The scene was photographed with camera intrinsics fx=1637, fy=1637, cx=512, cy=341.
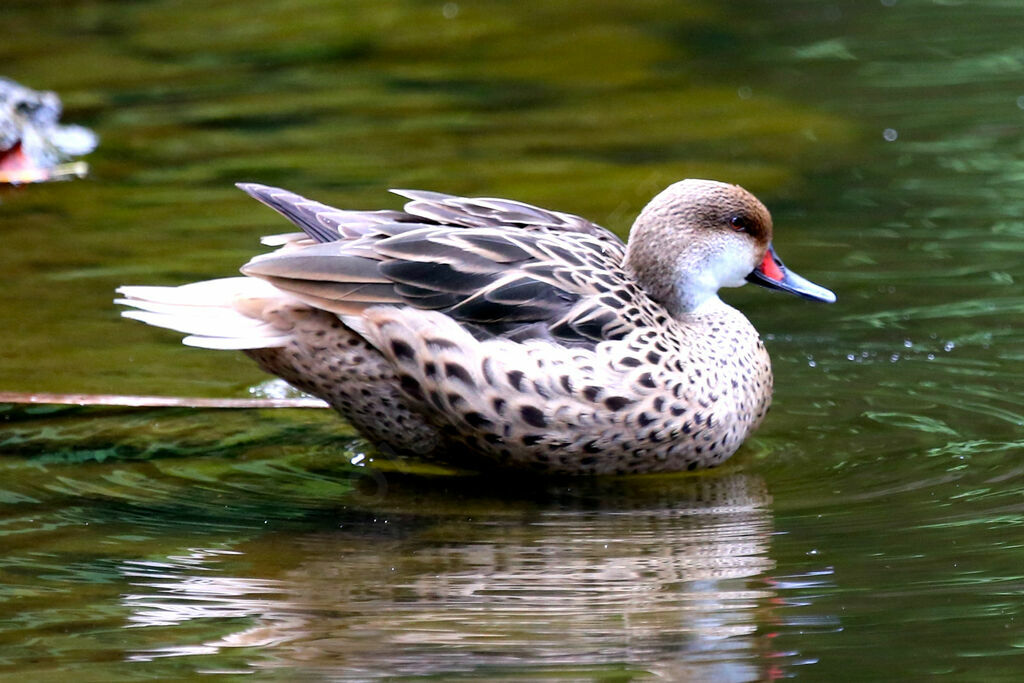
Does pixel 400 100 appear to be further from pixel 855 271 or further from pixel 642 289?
pixel 642 289

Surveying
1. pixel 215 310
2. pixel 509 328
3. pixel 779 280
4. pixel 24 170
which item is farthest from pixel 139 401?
pixel 24 170

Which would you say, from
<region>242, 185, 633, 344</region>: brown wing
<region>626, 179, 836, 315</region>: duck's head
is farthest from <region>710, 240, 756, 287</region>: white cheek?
<region>242, 185, 633, 344</region>: brown wing

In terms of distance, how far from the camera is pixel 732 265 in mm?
6266

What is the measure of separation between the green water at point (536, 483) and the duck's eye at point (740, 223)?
2.74 ft

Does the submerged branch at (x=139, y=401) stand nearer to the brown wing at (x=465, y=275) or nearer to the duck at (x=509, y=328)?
the duck at (x=509, y=328)

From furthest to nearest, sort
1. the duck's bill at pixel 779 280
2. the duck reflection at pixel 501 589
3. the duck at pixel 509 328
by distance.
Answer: the duck's bill at pixel 779 280, the duck at pixel 509 328, the duck reflection at pixel 501 589

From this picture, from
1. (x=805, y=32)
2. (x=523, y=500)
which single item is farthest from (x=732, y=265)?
(x=805, y=32)

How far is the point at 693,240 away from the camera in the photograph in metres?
6.13

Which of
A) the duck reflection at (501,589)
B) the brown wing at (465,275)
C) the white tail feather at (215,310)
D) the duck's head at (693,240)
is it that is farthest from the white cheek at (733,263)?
the white tail feather at (215,310)

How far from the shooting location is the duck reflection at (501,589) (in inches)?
167

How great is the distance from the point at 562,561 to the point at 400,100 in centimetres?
734

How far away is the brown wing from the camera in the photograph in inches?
228

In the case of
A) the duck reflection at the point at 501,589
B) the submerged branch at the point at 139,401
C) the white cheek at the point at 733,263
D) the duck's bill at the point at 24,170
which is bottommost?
the duck reflection at the point at 501,589

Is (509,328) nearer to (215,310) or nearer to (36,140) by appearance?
(215,310)
